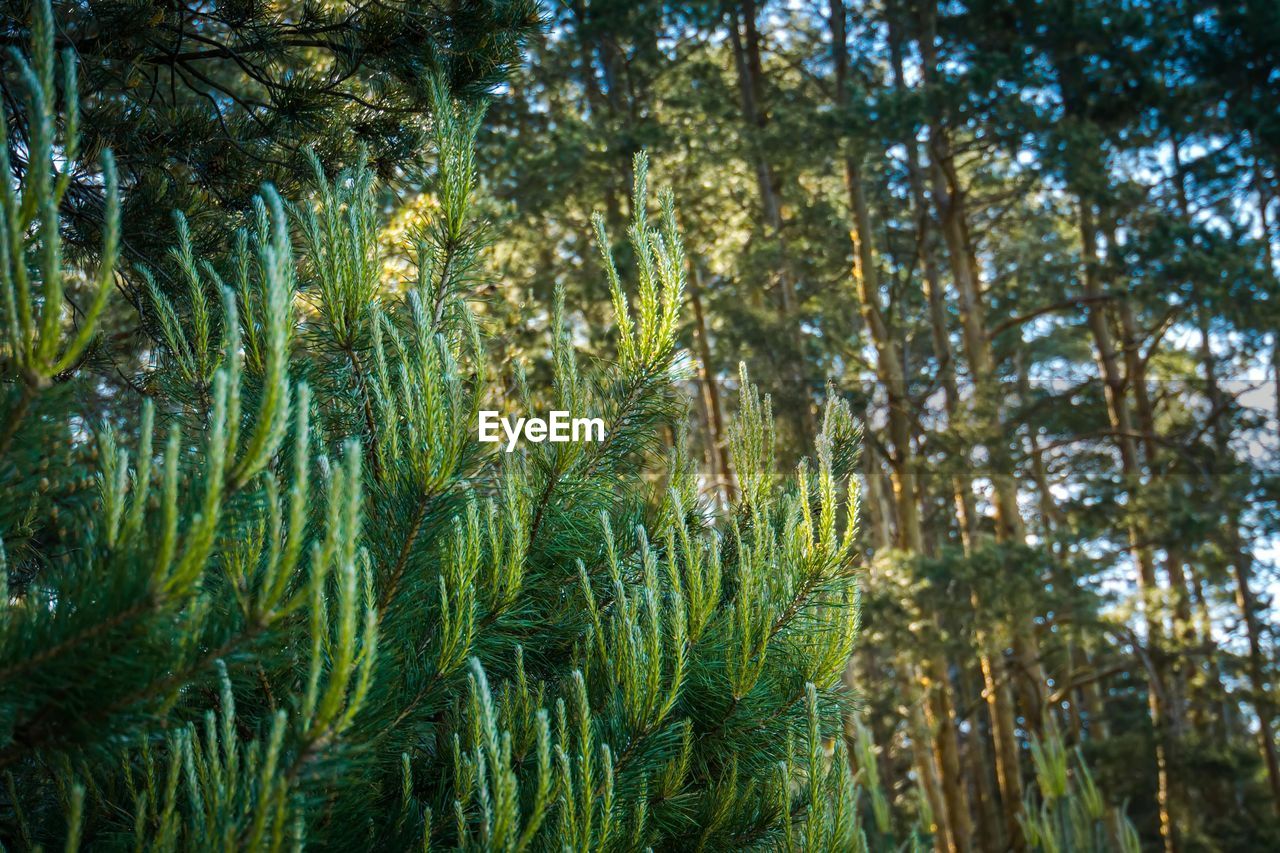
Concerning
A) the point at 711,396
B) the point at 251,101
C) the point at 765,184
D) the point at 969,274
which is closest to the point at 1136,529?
the point at 969,274

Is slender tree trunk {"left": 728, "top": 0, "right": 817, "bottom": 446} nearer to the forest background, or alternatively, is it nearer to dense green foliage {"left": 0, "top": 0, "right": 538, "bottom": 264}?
the forest background

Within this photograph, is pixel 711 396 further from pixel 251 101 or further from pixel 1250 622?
pixel 251 101

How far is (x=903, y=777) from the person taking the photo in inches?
747

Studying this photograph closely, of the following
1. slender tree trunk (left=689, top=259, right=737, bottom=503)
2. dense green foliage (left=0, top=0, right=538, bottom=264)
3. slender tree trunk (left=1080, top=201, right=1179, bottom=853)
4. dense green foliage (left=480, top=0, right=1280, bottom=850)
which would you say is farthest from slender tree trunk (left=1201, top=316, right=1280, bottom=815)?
dense green foliage (left=0, top=0, right=538, bottom=264)

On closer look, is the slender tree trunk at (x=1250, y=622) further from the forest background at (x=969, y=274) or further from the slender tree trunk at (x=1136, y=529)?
the slender tree trunk at (x=1136, y=529)

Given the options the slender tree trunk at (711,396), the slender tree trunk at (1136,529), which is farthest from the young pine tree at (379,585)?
the slender tree trunk at (1136,529)

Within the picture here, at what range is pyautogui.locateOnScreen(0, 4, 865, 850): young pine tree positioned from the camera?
1.37 m

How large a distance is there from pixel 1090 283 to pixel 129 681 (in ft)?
40.1

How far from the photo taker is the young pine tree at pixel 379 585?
53.8 inches

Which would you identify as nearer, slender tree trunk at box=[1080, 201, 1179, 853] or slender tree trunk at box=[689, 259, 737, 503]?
slender tree trunk at box=[1080, 201, 1179, 853]

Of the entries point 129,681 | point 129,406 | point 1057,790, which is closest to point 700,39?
point 1057,790

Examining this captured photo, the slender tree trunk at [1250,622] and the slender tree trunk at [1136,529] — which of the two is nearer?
the slender tree trunk at [1250,622]

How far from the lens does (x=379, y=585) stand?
1933 mm

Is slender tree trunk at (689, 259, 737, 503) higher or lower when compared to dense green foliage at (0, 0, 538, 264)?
higher
